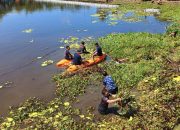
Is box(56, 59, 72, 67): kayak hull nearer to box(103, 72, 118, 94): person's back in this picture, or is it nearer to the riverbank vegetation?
the riverbank vegetation

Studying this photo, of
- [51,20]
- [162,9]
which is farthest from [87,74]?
[162,9]

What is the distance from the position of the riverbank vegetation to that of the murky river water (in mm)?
1564

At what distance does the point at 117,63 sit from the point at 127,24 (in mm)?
19148

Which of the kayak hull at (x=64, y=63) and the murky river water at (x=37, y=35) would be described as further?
the kayak hull at (x=64, y=63)

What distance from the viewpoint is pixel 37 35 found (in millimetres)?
40156

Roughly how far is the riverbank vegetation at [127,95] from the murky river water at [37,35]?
5.13ft

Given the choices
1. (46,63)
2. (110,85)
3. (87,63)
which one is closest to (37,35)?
(46,63)

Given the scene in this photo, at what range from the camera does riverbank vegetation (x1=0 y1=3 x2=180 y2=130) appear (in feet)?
→ 56.1

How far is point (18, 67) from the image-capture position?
2783 cm

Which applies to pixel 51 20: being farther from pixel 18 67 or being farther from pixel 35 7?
pixel 18 67

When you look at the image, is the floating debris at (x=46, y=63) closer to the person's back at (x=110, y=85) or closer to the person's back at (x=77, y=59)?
the person's back at (x=77, y=59)

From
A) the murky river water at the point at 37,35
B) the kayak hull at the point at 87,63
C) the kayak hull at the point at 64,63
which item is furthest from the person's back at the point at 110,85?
the kayak hull at the point at 64,63

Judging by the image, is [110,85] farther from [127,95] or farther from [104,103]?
[127,95]

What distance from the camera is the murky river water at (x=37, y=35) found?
23039 millimetres
